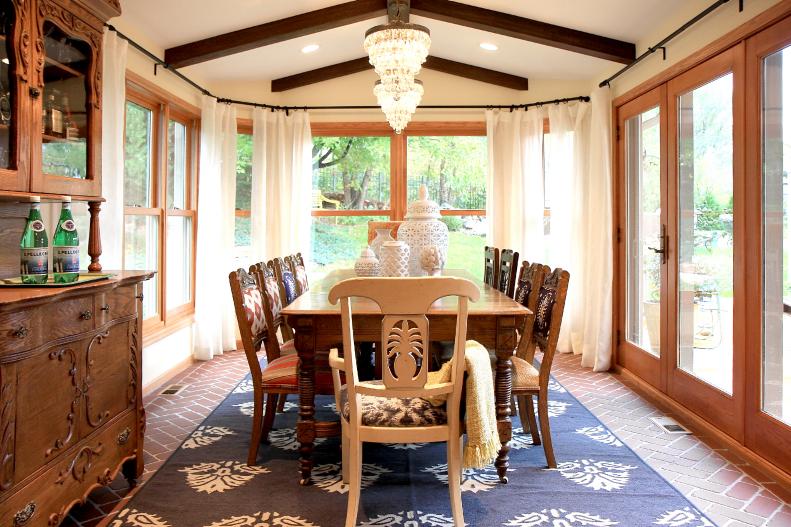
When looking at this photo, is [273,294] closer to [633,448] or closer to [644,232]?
[633,448]

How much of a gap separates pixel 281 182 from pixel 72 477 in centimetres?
404

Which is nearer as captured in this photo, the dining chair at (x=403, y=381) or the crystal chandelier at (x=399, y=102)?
the dining chair at (x=403, y=381)

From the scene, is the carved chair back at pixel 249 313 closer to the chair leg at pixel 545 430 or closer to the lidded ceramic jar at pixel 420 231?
the lidded ceramic jar at pixel 420 231

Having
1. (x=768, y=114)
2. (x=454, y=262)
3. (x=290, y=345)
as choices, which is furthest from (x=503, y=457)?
(x=454, y=262)

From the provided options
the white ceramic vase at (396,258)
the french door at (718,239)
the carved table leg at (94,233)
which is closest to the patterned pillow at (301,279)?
the white ceramic vase at (396,258)

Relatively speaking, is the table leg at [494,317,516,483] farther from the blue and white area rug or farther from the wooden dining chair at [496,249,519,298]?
the wooden dining chair at [496,249,519,298]

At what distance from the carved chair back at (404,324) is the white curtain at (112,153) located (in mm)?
1969

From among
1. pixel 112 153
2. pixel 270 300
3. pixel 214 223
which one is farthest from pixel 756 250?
pixel 214 223

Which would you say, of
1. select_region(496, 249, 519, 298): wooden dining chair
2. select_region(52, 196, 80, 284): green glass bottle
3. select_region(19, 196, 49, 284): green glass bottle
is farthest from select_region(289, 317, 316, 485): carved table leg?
select_region(496, 249, 519, 298): wooden dining chair

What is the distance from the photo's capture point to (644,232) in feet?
15.6

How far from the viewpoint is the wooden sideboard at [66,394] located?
1.95 m

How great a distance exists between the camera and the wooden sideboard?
1945 millimetres

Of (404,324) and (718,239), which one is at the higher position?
(718,239)

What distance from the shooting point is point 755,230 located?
309 centimetres
